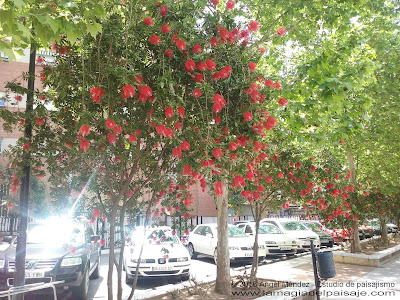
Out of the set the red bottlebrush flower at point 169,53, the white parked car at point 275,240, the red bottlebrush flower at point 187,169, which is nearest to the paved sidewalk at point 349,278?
the white parked car at point 275,240

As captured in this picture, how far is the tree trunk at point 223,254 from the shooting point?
638cm

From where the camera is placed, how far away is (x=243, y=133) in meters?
3.59

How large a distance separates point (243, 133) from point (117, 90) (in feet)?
4.79

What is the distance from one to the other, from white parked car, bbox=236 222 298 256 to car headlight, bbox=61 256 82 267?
8189 millimetres

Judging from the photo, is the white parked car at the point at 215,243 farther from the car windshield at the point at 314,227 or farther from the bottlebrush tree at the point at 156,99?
the bottlebrush tree at the point at 156,99

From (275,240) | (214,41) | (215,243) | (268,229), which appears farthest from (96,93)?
(268,229)

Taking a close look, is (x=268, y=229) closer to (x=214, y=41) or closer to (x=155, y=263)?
(x=155, y=263)

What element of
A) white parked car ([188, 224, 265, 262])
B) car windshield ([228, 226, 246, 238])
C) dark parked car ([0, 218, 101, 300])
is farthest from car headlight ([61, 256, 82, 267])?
car windshield ([228, 226, 246, 238])

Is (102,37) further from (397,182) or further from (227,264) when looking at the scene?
(397,182)

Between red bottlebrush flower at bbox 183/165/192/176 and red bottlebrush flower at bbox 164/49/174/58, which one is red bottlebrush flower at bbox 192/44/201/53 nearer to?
red bottlebrush flower at bbox 164/49/174/58

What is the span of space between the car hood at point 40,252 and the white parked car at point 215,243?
610 cm

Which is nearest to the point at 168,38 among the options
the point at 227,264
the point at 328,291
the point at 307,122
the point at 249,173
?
the point at 249,173

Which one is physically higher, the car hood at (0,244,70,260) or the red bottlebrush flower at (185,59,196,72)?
the red bottlebrush flower at (185,59,196,72)

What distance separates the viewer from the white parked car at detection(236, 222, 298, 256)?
1329 cm
